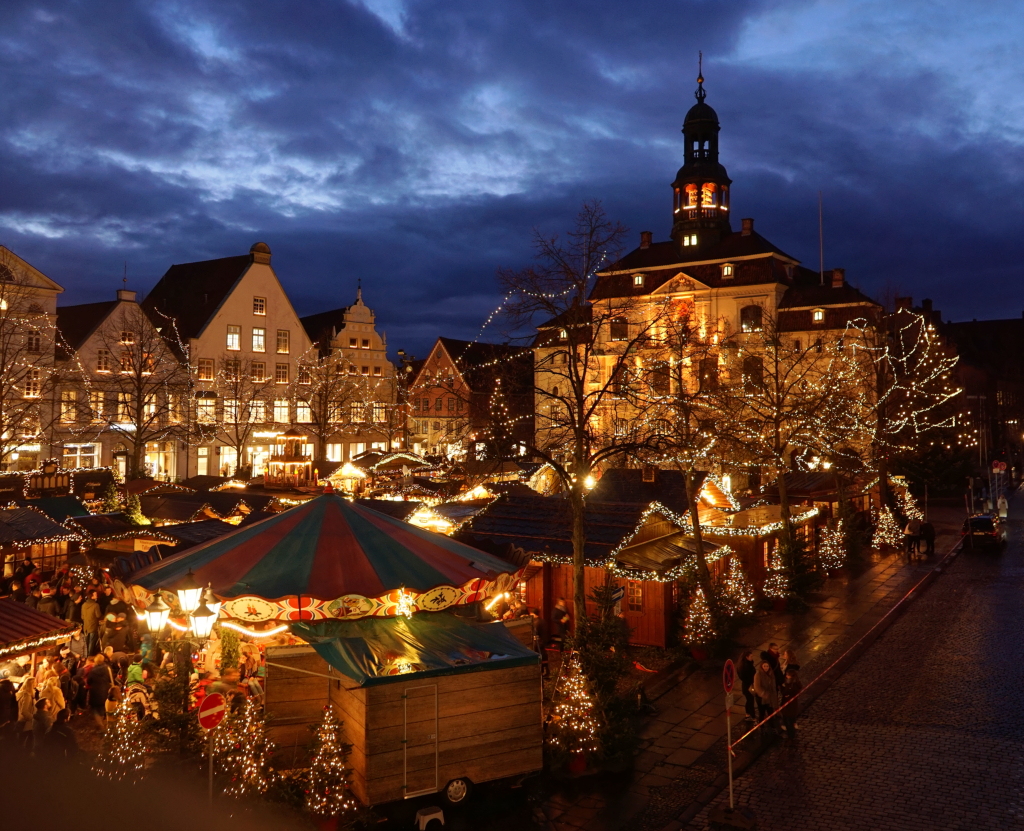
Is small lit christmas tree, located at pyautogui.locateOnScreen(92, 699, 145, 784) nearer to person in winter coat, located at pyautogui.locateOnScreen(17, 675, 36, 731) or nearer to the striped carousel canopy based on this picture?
the striped carousel canopy

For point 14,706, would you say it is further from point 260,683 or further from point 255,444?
point 255,444

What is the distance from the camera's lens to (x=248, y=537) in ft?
40.5

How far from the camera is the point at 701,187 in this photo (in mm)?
58000

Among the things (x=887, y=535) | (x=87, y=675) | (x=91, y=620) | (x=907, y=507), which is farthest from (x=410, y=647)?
(x=907, y=507)

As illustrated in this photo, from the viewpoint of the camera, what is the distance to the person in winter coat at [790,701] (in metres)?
12.6

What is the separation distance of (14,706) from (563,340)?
12.0 m

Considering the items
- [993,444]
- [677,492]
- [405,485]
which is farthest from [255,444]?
[993,444]

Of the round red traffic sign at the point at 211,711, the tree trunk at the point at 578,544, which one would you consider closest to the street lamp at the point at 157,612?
the round red traffic sign at the point at 211,711

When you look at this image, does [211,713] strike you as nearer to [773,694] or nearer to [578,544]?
[578,544]

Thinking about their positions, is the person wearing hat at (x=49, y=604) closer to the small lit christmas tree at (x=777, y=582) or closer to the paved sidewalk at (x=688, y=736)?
the paved sidewalk at (x=688, y=736)

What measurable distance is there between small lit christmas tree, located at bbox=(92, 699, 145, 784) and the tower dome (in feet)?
174

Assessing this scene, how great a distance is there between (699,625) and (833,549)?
1198 centimetres

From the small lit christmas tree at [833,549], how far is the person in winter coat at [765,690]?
44.9 ft

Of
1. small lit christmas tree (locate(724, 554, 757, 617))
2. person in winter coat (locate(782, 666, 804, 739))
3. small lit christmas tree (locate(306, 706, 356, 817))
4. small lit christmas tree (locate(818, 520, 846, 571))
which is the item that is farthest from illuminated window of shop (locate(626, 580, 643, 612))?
small lit christmas tree (locate(818, 520, 846, 571))
